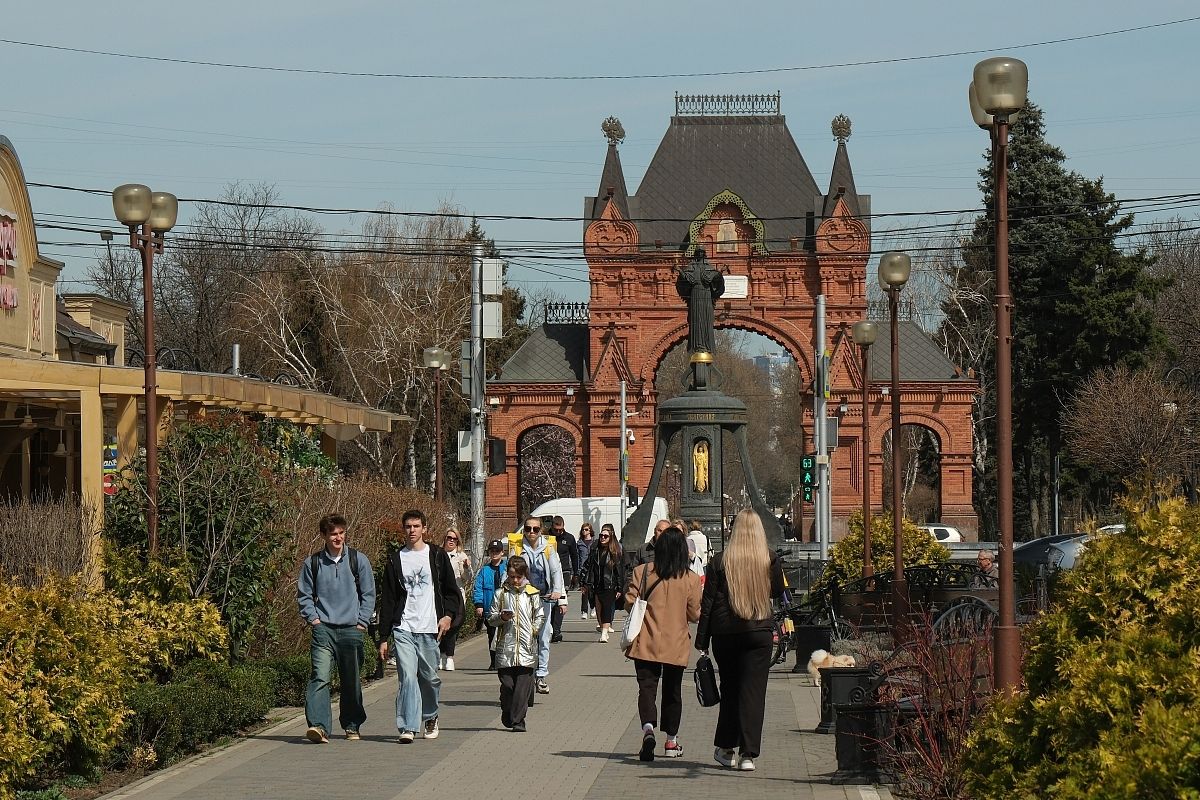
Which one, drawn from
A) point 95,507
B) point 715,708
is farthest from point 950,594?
point 95,507

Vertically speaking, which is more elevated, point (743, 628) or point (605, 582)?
point (743, 628)

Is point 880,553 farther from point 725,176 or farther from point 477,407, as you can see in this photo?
point 725,176

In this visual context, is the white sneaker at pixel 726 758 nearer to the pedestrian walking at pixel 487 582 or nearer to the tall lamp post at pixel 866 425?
the pedestrian walking at pixel 487 582

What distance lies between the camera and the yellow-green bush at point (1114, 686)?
238 inches

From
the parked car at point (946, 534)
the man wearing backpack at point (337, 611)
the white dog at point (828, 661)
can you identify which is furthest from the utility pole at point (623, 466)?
the man wearing backpack at point (337, 611)

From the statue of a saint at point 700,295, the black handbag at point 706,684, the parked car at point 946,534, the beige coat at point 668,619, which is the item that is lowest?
the parked car at point 946,534

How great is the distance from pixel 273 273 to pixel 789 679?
44.3 metres

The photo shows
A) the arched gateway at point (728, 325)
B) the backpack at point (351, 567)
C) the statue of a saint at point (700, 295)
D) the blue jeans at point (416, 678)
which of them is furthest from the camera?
the arched gateway at point (728, 325)

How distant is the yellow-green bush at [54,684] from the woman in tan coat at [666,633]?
12.1 feet

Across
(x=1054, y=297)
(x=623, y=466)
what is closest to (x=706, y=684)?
(x=623, y=466)

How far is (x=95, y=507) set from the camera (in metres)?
17.3

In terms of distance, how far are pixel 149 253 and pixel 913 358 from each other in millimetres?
50140

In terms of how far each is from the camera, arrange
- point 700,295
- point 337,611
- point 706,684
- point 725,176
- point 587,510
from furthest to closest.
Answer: point 725,176
point 587,510
point 700,295
point 337,611
point 706,684

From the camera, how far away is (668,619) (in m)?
12.5
